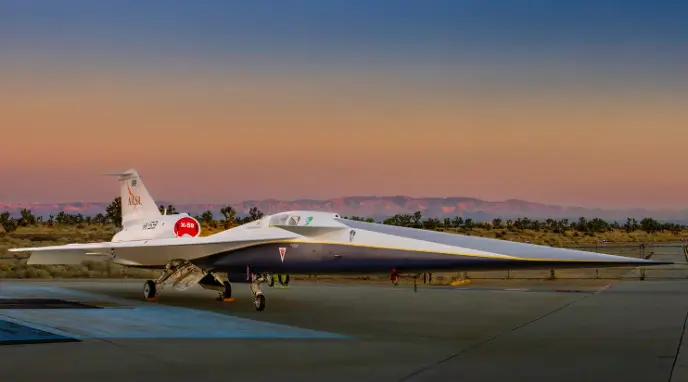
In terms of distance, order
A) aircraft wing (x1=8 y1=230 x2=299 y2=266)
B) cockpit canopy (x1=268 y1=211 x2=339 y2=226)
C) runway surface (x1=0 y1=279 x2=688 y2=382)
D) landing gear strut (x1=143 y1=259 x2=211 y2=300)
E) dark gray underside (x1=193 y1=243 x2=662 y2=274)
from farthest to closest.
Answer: landing gear strut (x1=143 y1=259 x2=211 y2=300) → aircraft wing (x1=8 y1=230 x2=299 y2=266) → cockpit canopy (x1=268 y1=211 x2=339 y2=226) → dark gray underside (x1=193 y1=243 x2=662 y2=274) → runway surface (x1=0 y1=279 x2=688 y2=382)

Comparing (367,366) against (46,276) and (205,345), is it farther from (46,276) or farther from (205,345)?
(46,276)

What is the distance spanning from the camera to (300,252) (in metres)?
17.5

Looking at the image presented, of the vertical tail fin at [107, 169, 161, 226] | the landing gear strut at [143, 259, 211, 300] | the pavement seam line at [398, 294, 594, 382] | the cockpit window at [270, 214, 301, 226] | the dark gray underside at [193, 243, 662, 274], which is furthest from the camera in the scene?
the vertical tail fin at [107, 169, 161, 226]

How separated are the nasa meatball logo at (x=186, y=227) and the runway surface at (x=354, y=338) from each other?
1779mm

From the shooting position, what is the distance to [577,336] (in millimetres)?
13617

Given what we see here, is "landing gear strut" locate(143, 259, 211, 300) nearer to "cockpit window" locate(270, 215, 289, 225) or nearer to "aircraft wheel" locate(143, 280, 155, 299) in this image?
"aircraft wheel" locate(143, 280, 155, 299)

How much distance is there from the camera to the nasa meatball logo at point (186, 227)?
22.8 metres

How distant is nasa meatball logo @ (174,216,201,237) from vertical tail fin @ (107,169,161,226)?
2.72 meters

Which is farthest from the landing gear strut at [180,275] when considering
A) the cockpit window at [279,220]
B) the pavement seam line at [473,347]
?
the pavement seam line at [473,347]

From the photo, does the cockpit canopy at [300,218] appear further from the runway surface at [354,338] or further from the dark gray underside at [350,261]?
the runway surface at [354,338]

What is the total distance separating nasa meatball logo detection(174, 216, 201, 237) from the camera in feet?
74.8

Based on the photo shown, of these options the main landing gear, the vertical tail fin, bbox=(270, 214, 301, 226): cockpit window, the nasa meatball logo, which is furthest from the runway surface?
the vertical tail fin

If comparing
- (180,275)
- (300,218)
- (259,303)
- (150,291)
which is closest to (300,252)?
(300,218)

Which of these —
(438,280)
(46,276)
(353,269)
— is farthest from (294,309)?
(46,276)
